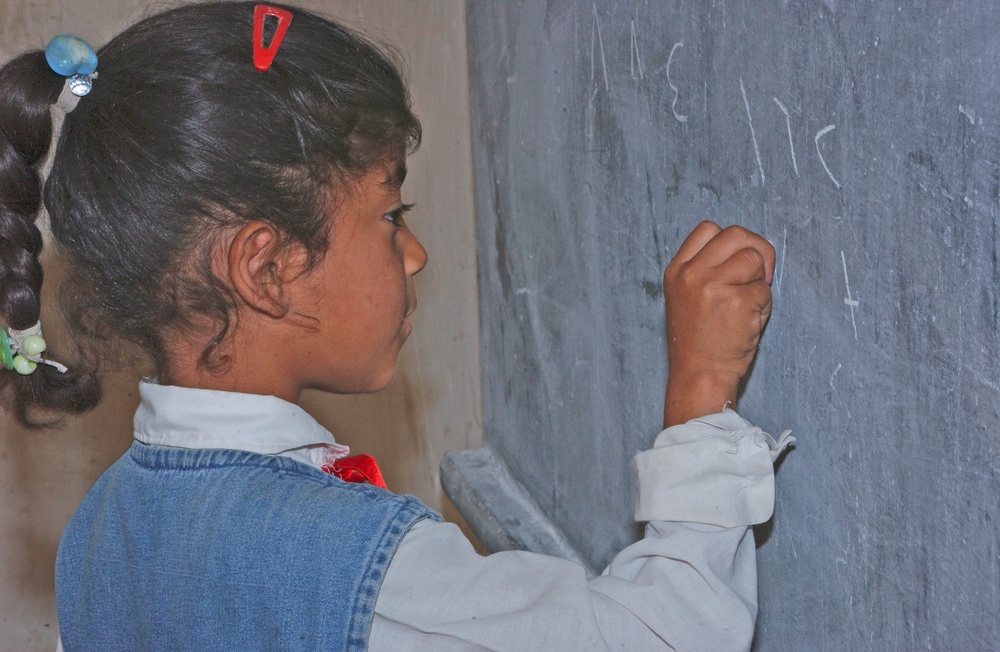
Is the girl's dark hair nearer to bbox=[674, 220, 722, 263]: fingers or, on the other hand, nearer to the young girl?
the young girl

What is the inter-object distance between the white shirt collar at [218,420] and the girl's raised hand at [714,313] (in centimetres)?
34

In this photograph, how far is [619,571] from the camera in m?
0.80

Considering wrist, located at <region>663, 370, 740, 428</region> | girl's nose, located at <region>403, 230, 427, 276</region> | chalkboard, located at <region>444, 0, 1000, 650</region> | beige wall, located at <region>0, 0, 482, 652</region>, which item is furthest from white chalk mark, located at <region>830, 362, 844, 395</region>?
beige wall, located at <region>0, 0, 482, 652</region>

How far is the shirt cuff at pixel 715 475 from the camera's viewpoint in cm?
79

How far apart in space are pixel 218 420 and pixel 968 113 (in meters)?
0.61

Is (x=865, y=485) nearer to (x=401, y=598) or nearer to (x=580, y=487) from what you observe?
(x=401, y=598)

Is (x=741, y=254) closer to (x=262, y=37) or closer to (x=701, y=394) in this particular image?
(x=701, y=394)

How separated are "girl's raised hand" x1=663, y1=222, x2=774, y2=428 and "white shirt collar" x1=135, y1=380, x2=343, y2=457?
1.11 feet

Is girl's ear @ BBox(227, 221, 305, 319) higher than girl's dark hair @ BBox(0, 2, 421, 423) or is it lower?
lower

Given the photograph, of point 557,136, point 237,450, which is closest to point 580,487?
point 557,136

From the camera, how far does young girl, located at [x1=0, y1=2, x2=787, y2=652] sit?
752 mm

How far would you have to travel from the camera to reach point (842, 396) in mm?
736

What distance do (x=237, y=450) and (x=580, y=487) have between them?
630 millimetres

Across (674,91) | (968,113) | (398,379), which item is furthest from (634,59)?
(398,379)
